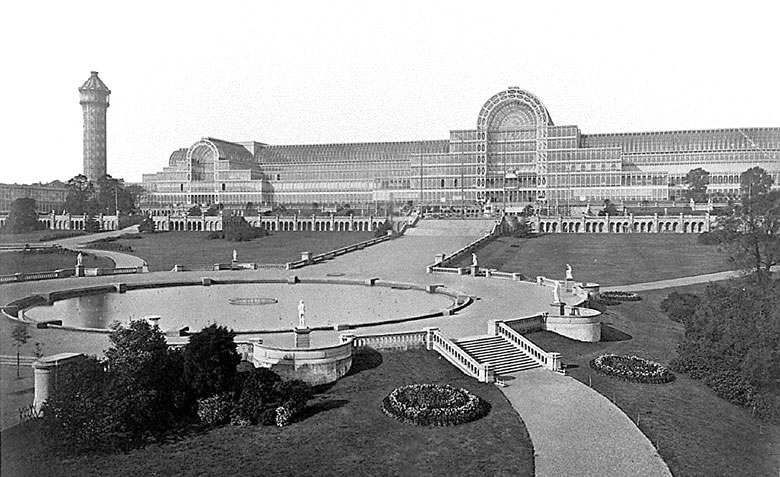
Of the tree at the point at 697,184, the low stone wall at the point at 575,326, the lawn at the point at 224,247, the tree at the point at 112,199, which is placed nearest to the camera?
the low stone wall at the point at 575,326

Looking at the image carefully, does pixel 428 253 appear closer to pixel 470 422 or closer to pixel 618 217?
pixel 618 217

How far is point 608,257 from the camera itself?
247ft

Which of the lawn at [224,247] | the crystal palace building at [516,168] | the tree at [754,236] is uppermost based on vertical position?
the crystal palace building at [516,168]

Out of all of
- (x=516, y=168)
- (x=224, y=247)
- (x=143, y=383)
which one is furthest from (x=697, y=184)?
(x=143, y=383)

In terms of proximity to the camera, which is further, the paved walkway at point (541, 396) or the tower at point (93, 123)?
the tower at point (93, 123)

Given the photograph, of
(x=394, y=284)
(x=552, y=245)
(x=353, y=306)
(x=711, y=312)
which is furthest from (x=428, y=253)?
(x=711, y=312)

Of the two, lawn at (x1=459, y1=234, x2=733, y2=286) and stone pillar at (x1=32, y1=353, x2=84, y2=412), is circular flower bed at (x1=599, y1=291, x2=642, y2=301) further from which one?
stone pillar at (x1=32, y1=353, x2=84, y2=412)

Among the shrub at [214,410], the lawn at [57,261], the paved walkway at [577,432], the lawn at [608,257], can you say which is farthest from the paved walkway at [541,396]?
the lawn at [57,261]

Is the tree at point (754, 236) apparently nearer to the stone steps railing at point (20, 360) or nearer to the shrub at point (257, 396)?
the shrub at point (257, 396)

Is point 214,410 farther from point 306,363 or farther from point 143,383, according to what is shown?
point 306,363

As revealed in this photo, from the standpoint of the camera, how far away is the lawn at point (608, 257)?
6325cm

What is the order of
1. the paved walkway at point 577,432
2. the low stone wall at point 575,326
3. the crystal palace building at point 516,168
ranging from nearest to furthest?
the paved walkway at point 577,432 → the low stone wall at point 575,326 → the crystal palace building at point 516,168

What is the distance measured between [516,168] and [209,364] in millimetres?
124210

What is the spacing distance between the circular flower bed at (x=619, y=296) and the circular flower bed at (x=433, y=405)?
2579 centimetres
